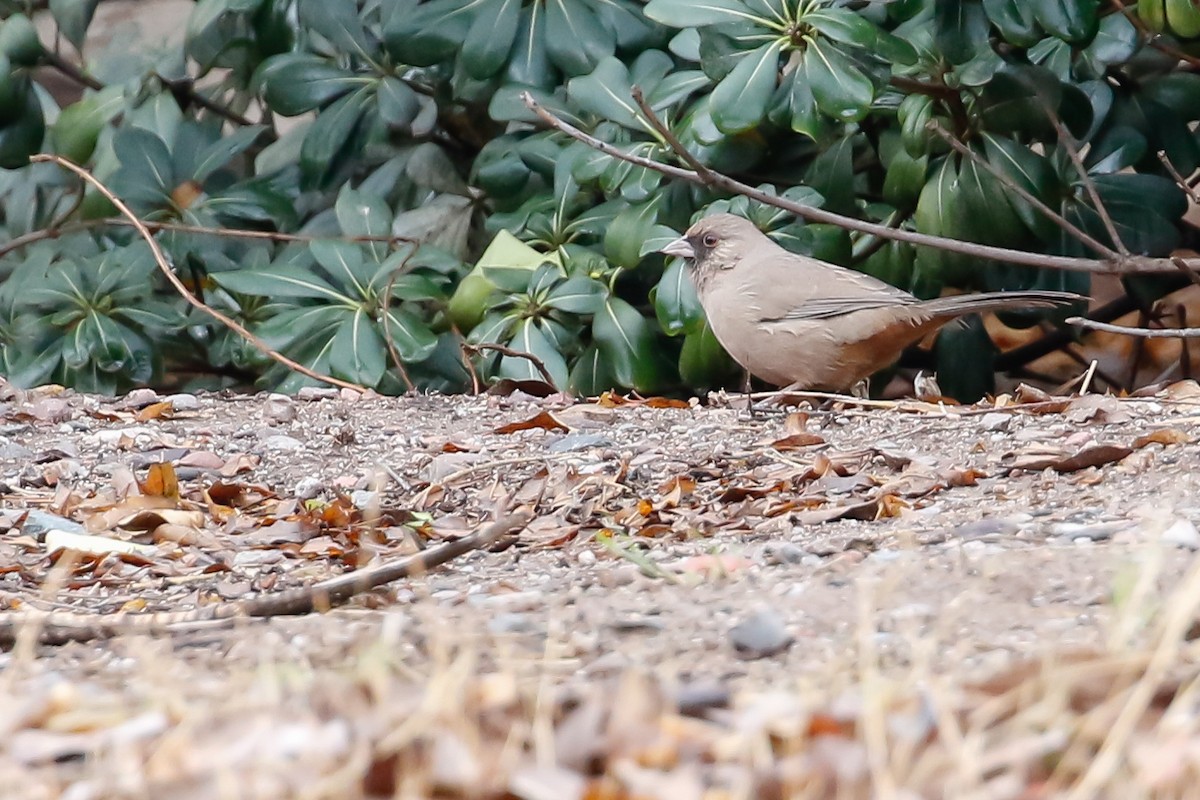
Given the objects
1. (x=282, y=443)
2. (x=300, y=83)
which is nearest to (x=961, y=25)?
(x=282, y=443)

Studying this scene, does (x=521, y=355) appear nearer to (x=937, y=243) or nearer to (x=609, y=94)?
(x=609, y=94)

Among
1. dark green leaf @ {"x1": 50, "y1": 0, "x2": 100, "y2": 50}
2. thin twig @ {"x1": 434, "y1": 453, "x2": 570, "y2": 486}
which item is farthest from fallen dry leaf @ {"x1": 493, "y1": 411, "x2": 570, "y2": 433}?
dark green leaf @ {"x1": 50, "y1": 0, "x2": 100, "y2": 50}

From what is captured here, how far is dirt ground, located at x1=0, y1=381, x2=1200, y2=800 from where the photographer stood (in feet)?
4.21

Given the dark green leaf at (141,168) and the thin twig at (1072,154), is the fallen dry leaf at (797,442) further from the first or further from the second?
the dark green leaf at (141,168)

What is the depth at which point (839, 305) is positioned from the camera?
181 inches

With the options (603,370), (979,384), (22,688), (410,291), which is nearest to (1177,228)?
(979,384)

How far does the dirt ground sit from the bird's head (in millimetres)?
1198

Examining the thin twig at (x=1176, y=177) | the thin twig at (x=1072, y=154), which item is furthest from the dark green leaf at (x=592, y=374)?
the thin twig at (x=1176, y=177)

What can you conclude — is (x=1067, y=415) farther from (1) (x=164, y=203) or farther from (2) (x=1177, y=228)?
(1) (x=164, y=203)

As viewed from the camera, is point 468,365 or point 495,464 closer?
point 495,464

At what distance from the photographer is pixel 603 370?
17.5 ft

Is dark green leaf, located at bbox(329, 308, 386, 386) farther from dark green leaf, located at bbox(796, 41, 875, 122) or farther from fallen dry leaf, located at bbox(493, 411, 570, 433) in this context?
dark green leaf, located at bbox(796, 41, 875, 122)

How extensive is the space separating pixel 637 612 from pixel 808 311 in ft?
9.31

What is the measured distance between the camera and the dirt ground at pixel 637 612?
4.21 feet
